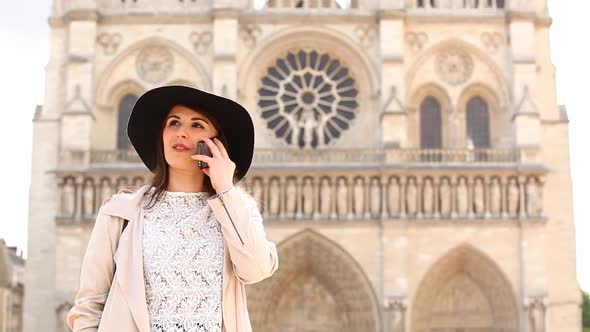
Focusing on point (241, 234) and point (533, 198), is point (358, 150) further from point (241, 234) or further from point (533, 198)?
point (241, 234)

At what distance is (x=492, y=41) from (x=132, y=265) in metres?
21.5

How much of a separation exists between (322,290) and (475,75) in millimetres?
6386

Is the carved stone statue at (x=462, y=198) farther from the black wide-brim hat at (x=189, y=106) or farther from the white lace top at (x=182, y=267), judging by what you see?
the white lace top at (x=182, y=267)

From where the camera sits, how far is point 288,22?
23250 millimetres

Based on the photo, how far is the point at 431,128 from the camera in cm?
2345

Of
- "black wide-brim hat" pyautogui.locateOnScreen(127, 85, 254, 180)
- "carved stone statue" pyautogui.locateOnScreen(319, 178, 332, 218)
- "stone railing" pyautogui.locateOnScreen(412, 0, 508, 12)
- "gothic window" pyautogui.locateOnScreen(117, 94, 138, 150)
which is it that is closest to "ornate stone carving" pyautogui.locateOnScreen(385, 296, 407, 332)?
"carved stone statue" pyautogui.locateOnScreen(319, 178, 332, 218)

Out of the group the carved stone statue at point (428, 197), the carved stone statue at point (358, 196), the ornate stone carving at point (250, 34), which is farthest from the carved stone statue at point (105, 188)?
the carved stone statue at point (428, 197)

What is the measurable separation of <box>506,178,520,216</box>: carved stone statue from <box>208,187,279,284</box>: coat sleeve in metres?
19.8

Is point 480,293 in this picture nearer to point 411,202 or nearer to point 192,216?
point 411,202

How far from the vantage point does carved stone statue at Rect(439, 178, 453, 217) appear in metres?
22.0

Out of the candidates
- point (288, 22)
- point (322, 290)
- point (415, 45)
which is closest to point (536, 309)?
point (322, 290)

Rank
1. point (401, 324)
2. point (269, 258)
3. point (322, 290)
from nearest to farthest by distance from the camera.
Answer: point (269, 258), point (401, 324), point (322, 290)

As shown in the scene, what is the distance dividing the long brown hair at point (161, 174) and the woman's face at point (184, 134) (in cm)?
2

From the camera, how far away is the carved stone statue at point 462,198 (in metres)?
21.9
